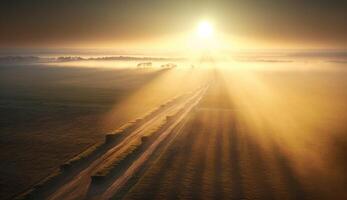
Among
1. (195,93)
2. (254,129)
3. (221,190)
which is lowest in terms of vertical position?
(221,190)

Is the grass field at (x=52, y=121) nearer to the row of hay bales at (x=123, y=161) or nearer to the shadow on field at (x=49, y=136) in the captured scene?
the shadow on field at (x=49, y=136)

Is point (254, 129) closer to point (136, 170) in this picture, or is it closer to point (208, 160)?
point (208, 160)

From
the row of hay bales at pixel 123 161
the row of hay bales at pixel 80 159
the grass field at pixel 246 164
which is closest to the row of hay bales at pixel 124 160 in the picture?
the row of hay bales at pixel 123 161

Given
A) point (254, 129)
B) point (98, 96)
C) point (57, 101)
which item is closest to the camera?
point (254, 129)

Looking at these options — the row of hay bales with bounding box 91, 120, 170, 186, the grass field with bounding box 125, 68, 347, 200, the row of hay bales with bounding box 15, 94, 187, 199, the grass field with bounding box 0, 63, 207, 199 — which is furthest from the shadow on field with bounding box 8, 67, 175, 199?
the grass field with bounding box 125, 68, 347, 200

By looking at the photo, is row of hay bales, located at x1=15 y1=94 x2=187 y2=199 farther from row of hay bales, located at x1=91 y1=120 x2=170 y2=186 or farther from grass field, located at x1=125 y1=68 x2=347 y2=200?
grass field, located at x1=125 y1=68 x2=347 y2=200

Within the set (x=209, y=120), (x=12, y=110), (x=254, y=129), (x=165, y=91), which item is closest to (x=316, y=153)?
(x=254, y=129)

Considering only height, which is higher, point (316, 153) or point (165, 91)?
point (165, 91)

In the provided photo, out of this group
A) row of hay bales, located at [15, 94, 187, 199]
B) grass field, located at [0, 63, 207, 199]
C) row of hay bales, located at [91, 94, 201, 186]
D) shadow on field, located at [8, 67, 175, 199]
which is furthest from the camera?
grass field, located at [0, 63, 207, 199]

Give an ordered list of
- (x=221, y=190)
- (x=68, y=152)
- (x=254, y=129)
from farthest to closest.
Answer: (x=254, y=129), (x=68, y=152), (x=221, y=190)

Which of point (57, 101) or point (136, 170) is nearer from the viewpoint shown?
point (136, 170)
